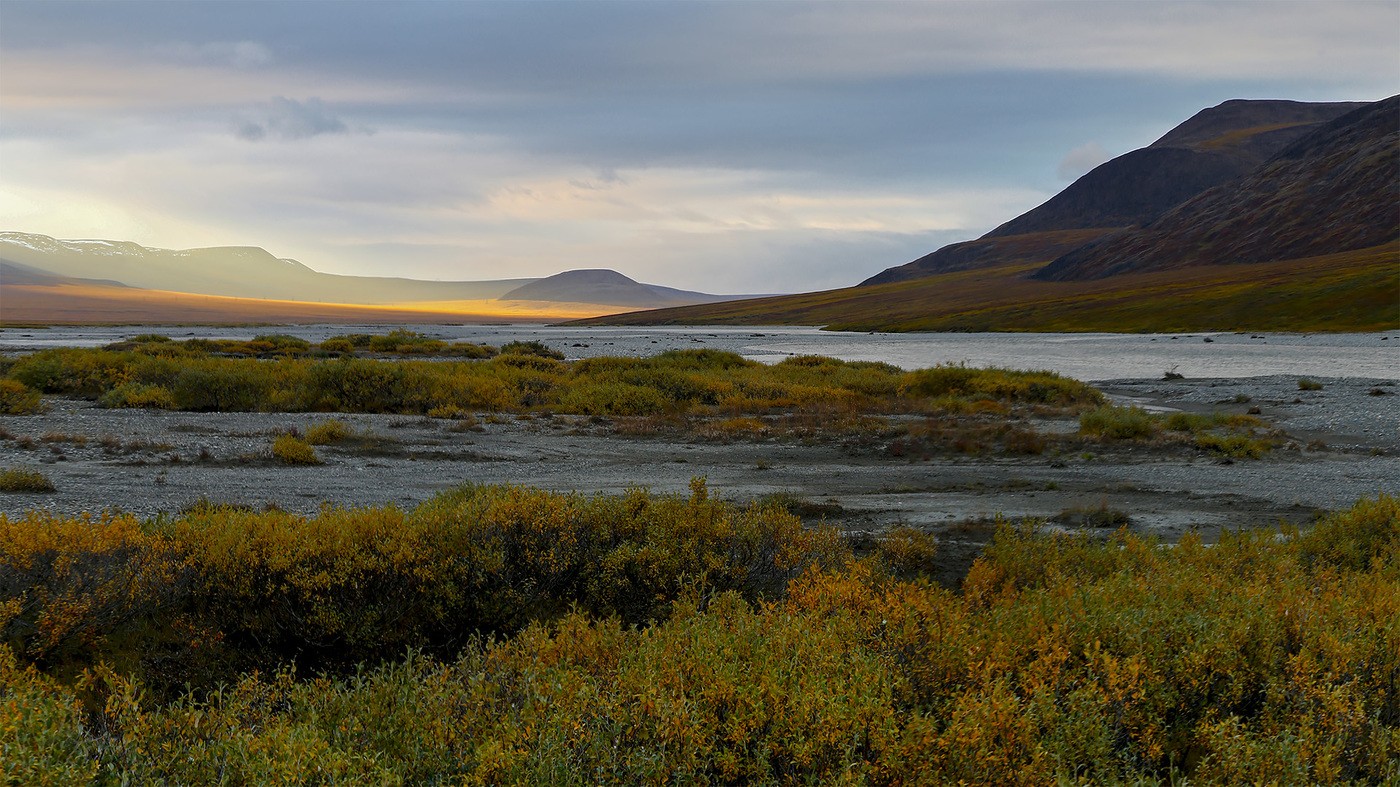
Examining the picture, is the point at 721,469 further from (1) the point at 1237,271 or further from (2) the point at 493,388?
(1) the point at 1237,271

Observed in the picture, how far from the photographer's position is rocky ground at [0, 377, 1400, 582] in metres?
11.2

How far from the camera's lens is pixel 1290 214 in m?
146

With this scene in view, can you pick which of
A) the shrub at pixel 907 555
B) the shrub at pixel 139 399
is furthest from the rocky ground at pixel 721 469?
the shrub at pixel 139 399

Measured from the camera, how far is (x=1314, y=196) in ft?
484

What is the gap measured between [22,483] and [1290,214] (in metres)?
175

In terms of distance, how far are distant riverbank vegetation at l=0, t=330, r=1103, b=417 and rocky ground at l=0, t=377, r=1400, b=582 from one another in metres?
1.91

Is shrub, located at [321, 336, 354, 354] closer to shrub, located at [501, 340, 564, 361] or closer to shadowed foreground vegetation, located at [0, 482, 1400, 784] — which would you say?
shrub, located at [501, 340, 564, 361]

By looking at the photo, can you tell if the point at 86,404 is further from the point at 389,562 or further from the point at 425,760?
the point at 425,760

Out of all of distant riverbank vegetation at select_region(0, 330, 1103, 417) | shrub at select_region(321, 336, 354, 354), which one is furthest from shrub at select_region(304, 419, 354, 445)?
shrub at select_region(321, 336, 354, 354)

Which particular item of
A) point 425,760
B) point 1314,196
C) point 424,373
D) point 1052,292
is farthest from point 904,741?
point 1314,196

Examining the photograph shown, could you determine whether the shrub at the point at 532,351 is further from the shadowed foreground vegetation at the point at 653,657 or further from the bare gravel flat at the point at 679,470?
the shadowed foreground vegetation at the point at 653,657

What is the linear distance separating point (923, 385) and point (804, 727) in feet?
89.9

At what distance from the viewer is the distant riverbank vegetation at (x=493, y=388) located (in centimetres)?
2303

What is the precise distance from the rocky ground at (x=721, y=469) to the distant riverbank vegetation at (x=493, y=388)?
1907 mm
